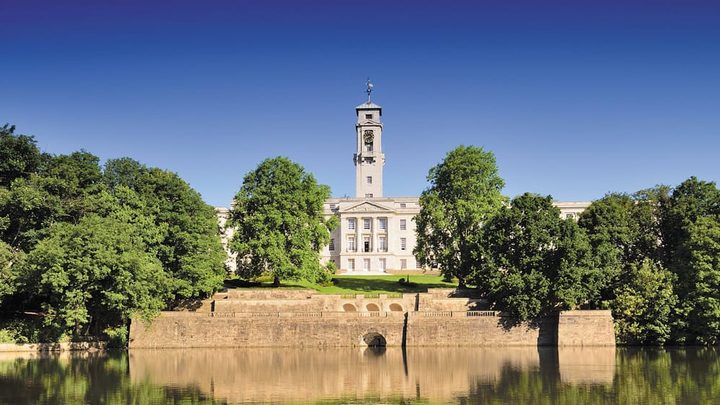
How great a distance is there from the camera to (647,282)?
4166 cm

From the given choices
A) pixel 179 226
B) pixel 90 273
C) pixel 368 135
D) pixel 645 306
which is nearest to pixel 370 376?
pixel 90 273

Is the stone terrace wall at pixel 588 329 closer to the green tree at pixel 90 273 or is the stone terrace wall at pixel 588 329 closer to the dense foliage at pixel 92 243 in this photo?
the dense foliage at pixel 92 243

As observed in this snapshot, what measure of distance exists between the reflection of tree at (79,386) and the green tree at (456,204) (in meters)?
26.5

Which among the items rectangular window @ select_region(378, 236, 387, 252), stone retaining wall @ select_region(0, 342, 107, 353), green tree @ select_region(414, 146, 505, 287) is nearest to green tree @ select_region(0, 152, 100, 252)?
stone retaining wall @ select_region(0, 342, 107, 353)

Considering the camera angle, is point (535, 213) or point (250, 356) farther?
point (535, 213)

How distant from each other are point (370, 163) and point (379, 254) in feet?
41.8

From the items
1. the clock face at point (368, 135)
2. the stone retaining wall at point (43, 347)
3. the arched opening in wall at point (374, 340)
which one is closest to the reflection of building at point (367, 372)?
the arched opening in wall at point (374, 340)

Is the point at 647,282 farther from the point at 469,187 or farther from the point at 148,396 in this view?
the point at 148,396

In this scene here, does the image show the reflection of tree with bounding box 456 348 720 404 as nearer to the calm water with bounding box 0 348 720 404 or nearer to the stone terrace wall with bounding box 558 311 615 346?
the calm water with bounding box 0 348 720 404

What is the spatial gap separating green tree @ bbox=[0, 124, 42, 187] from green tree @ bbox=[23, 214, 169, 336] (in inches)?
322

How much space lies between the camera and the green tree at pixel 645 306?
4097 cm

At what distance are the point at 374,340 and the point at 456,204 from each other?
14394mm

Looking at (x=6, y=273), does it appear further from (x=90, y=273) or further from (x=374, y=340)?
(x=374, y=340)

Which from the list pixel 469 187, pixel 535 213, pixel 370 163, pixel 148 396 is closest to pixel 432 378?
pixel 148 396
